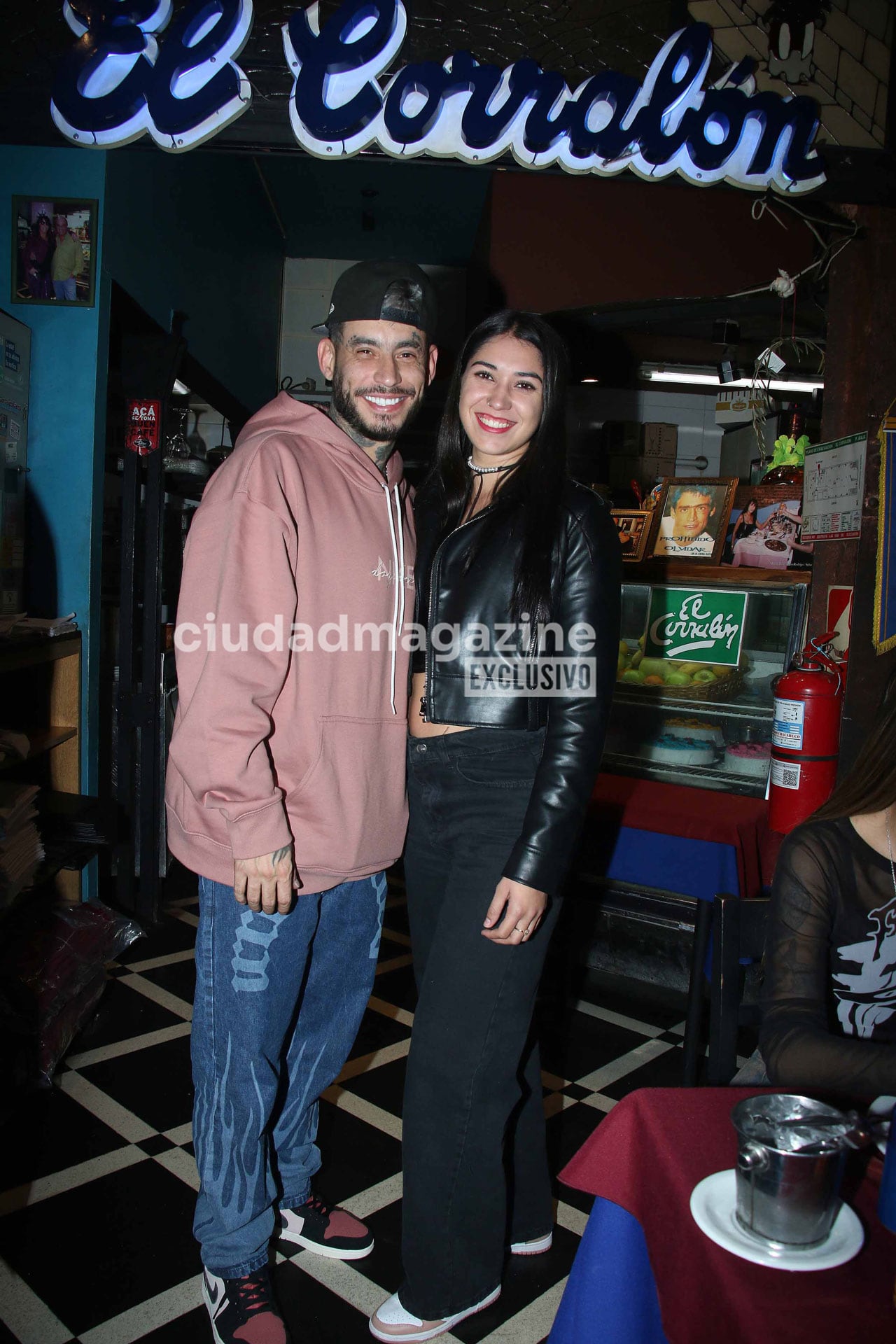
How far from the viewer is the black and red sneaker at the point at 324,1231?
1813mm

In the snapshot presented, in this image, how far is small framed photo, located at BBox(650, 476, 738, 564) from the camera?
3.24 m

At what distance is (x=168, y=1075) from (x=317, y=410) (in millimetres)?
1986

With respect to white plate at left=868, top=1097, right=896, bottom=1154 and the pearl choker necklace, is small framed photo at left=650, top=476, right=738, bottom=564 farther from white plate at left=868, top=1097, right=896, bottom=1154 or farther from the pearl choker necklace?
white plate at left=868, top=1097, right=896, bottom=1154

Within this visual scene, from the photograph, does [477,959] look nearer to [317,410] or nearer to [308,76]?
[317,410]

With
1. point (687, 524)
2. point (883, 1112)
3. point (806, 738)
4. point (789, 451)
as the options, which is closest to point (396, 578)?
point (883, 1112)

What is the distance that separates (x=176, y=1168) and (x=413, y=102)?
10.2ft

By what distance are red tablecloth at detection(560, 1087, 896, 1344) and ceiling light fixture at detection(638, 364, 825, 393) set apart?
18.9ft

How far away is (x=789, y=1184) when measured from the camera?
696mm

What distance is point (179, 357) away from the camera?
351 cm

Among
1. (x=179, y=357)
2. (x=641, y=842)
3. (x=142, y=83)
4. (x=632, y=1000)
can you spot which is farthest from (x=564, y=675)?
(x=179, y=357)

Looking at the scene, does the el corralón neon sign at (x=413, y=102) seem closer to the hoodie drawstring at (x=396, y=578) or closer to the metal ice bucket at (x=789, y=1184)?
the hoodie drawstring at (x=396, y=578)

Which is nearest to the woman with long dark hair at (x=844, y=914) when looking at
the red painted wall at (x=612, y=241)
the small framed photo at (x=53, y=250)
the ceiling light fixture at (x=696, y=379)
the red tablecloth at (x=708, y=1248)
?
the red tablecloth at (x=708, y=1248)

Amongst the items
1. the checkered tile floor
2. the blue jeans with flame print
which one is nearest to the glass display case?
the checkered tile floor

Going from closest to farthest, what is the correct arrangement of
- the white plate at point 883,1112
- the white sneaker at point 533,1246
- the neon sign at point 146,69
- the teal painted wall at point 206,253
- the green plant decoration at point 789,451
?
the white plate at point 883,1112 < the white sneaker at point 533,1246 < the neon sign at point 146,69 < the green plant decoration at point 789,451 < the teal painted wall at point 206,253
